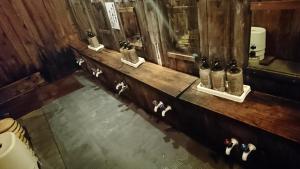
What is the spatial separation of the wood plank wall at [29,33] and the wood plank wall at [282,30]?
226 inches

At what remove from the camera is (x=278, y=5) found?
70.2 inches

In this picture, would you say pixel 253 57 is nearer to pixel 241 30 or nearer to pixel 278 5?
pixel 241 30

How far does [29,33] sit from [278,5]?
6324 mm

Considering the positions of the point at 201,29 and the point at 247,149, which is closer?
the point at 247,149

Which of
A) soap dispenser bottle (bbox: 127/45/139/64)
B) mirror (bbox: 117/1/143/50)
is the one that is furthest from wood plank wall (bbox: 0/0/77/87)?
soap dispenser bottle (bbox: 127/45/139/64)

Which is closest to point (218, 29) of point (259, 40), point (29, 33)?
point (259, 40)

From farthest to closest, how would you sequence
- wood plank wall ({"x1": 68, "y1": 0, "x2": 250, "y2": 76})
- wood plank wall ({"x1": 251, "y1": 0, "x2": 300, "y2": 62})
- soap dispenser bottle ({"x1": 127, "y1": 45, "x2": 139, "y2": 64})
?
1. soap dispenser bottle ({"x1": 127, "y1": 45, "x2": 139, "y2": 64})
2. wood plank wall ({"x1": 251, "y1": 0, "x2": 300, "y2": 62})
3. wood plank wall ({"x1": 68, "y1": 0, "x2": 250, "y2": 76})

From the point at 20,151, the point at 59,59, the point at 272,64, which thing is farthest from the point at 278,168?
the point at 59,59

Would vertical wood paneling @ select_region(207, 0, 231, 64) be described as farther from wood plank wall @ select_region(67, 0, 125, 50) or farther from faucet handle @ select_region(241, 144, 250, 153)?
wood plank wall @ select_region(67, 0, 125, 50)

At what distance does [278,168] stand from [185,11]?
2.17 meters

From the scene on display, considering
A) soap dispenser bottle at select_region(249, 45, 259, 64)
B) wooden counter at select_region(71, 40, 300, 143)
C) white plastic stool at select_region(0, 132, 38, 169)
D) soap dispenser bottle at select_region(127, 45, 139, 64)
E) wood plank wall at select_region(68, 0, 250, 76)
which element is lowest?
white plastic stool at select_region(0, 132, 38, 169)

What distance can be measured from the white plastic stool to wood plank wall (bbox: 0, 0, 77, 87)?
11.3ft

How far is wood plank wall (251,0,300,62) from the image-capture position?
2.40 m

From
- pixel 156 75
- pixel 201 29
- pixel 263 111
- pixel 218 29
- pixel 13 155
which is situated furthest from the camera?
pixel 156 75
